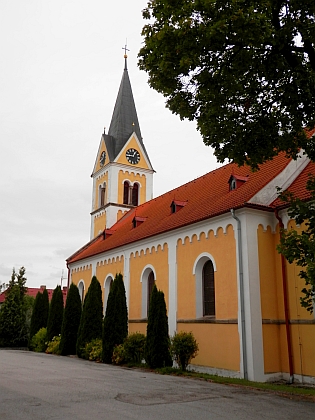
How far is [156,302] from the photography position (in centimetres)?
1488

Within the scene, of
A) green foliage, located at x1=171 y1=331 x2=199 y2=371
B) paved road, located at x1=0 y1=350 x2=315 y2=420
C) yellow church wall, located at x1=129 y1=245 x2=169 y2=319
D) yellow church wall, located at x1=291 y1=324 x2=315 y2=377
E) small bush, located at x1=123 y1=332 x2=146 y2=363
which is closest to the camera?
paved road, located at x1=0 y1=350 x2=315 y2=420

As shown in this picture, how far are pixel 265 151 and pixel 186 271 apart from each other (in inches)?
295

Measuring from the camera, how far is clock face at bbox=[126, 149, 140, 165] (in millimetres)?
31655

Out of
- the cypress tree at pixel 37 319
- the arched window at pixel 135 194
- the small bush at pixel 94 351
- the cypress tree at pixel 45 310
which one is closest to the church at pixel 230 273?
the small bush at pixel 94 351

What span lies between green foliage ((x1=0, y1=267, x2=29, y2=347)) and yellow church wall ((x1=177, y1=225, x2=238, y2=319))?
18026mm

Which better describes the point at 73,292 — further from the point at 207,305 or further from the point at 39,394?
the point at 39,394

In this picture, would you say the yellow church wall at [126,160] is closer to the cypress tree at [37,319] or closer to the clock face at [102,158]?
the clock face at [102,158]

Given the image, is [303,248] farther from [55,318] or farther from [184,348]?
[55,318]

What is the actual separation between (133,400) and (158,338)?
635cm

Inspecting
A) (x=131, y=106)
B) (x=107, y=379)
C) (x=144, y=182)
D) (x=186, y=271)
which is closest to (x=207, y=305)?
(x=186, y=271)

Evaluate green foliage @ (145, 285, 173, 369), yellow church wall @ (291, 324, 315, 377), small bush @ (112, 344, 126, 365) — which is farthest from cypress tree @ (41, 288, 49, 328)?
yellow church wall @ (291, 324, 315, 377)

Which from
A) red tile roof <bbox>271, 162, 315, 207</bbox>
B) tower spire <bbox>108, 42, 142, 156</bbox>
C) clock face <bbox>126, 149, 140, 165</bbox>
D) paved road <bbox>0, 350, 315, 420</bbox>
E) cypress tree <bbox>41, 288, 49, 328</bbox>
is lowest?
paved road <bbox>0, 350, 315, 420</bbox>

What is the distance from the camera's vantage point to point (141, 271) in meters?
18.6

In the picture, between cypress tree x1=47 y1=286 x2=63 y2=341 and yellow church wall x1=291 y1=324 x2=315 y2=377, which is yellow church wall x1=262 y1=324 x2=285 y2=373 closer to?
yellow church wall x1=291 y1=324 x2=315 y2=377
